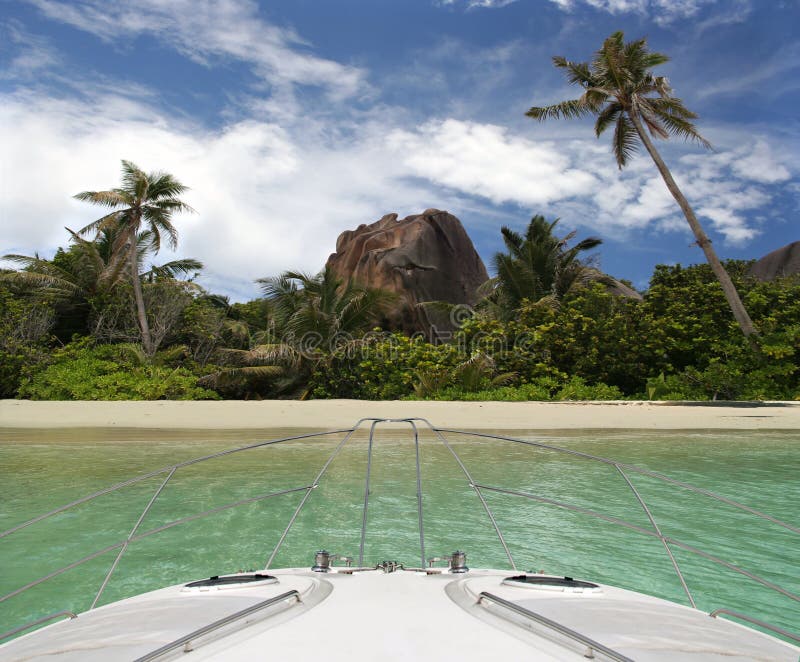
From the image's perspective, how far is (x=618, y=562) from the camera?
12.2 ft

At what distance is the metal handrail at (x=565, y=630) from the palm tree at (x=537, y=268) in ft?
53.7

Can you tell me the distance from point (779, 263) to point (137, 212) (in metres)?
31.4

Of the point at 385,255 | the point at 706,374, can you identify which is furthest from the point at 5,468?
the point at 385,255

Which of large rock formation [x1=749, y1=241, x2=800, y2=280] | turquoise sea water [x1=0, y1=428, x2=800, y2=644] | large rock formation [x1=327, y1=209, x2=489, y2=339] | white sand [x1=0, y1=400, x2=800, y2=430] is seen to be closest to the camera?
turquoise sea water [x1=0, y1=428, x2=800, y2=644]

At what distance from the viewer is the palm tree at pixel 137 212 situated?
61.9ft

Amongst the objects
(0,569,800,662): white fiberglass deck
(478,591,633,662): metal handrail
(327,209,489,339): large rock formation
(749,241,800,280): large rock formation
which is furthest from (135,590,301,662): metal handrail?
(749,241,800,280): large rock formation

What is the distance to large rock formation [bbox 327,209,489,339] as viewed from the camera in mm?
26609

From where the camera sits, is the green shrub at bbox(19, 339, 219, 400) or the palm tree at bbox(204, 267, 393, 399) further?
the palm tree at bbox(204, 267, 393, 399)

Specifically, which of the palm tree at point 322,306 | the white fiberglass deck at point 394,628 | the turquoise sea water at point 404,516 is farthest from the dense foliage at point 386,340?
the white fiberglass deck at point 394,628

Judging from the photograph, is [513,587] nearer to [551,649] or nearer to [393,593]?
[393,593]

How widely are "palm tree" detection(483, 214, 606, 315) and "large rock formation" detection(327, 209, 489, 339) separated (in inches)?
230

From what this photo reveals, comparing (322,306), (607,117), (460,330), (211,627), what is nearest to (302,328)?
(322,306)

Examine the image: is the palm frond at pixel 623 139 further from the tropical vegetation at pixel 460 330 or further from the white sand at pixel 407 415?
→ the white sand at pixel 407 415

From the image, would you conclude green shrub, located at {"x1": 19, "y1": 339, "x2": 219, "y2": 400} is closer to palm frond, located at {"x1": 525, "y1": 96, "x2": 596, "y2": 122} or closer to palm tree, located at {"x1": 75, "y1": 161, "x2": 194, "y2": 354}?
palm tree, located at {"x1": 75, "y1": 161, "x2": 194, "y2": 354}
